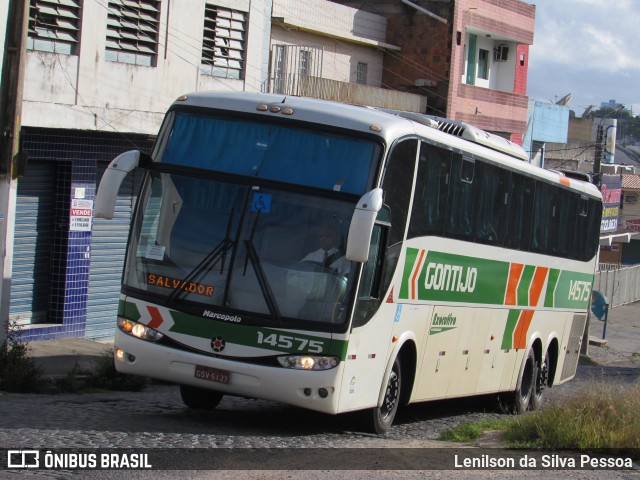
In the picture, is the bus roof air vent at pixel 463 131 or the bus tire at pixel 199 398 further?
the bus roof air vent at pixel 463 131

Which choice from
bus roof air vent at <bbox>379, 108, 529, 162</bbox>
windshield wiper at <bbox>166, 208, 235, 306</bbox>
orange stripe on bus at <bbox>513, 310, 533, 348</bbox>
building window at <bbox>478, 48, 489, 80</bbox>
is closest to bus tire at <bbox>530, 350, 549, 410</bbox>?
orange stripe on bus at <bbox>513, 310, 533, 348</bbox>

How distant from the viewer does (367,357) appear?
10.6 m

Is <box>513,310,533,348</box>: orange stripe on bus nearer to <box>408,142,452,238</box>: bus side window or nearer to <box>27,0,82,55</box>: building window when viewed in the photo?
<box>408,142,452,238</box>: bus side window

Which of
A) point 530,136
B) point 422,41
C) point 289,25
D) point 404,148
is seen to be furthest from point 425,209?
point 530,136

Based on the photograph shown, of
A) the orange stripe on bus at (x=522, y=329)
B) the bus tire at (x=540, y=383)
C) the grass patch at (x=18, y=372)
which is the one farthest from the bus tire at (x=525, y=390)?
the grass patch at (x=18, y=372)

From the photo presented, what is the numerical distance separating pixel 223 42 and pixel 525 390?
9539mm

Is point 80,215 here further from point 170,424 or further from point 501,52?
point 501,52

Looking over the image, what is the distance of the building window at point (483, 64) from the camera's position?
3738 centimetres

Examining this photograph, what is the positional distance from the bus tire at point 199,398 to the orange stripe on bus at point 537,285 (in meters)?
5.67

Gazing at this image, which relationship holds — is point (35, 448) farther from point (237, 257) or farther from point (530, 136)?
point (530, 136)

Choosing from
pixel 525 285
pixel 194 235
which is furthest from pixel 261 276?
pixel 525 285

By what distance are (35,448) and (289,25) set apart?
1944cm

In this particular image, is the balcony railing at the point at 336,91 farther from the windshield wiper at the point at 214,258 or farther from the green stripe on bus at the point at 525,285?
the windshield wiper at the point at 214,258

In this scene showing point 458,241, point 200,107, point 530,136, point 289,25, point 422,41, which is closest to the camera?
point 200,107
